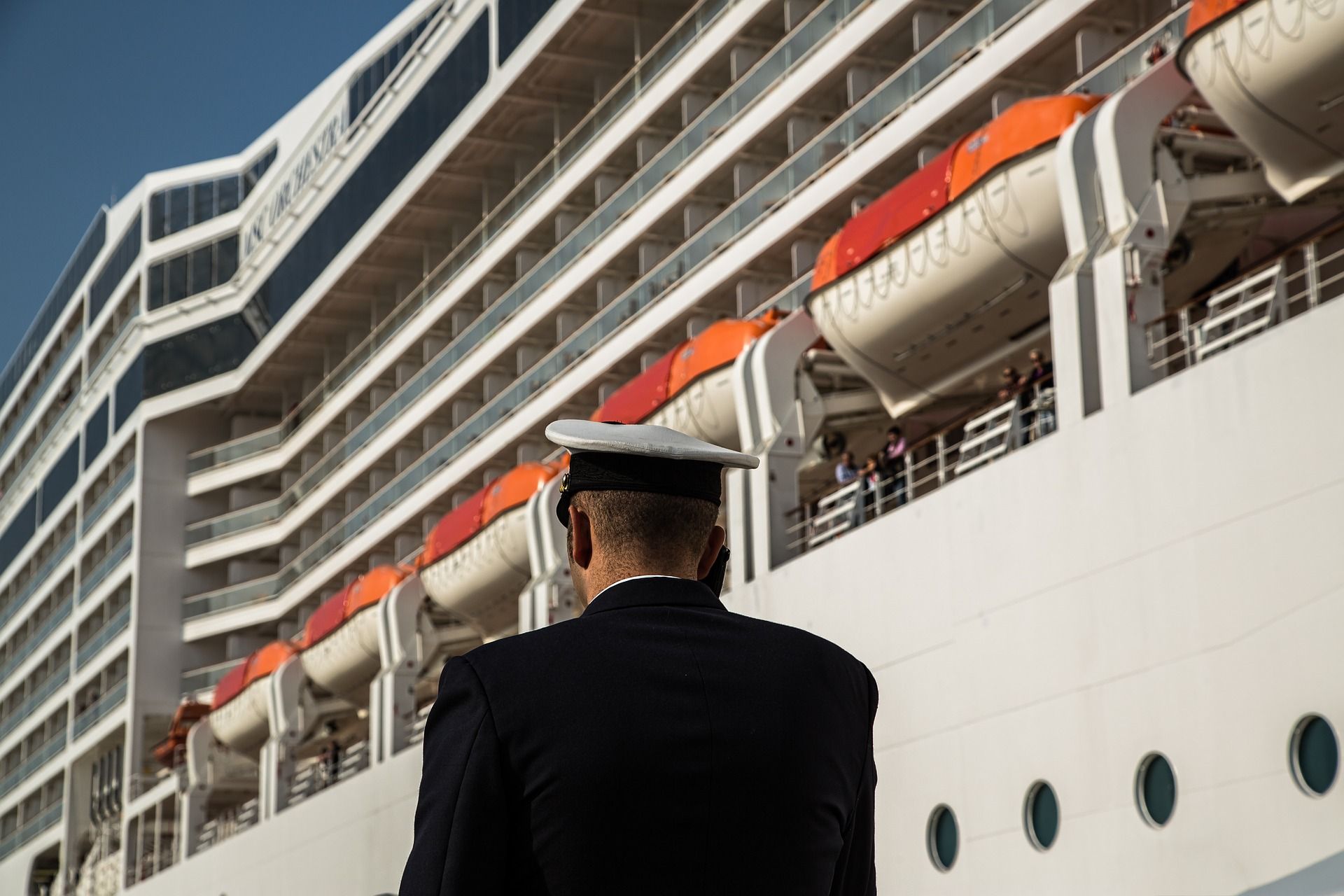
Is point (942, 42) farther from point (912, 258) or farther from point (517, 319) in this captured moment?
point (517, 319)

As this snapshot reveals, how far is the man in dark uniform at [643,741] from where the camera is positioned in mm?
1807

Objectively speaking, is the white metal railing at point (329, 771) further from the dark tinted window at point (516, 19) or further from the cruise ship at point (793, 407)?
the dark tinted window at point (516, 19)

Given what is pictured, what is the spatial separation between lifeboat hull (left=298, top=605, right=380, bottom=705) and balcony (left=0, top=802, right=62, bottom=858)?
15593 millimetres

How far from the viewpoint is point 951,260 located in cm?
1237

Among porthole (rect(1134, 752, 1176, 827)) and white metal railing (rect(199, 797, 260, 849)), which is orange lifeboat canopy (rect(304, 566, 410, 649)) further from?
porthole (rect(1134, 752, 1176, 827))

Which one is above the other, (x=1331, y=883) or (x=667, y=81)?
(x=667, y=81)

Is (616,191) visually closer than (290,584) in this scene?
Yes

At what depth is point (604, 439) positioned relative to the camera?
6.62 feet

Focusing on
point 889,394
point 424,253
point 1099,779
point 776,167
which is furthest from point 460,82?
point 1099,779

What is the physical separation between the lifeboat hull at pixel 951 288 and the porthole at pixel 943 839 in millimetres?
3808

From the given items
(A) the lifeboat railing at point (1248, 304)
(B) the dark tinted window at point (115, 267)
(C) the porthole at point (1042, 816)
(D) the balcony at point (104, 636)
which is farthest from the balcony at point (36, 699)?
(C) the porthole at point (1042, 816)

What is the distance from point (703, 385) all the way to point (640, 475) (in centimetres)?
1304

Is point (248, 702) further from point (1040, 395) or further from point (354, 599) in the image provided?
point (1040, 395)

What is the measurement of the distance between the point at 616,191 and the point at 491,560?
17.3ft
